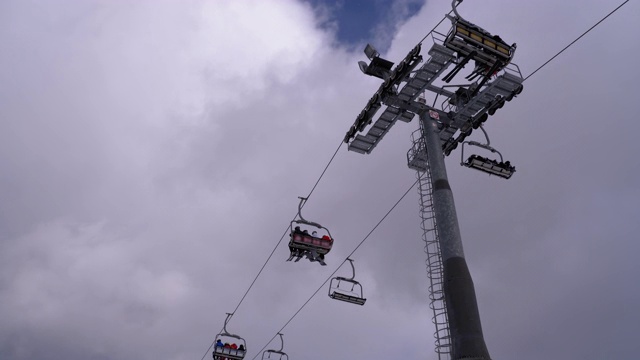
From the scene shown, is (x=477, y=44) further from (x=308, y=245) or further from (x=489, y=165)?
(x=308, y=245)

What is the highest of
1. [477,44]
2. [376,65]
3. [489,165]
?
[376,65]

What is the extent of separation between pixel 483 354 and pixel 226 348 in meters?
23.4

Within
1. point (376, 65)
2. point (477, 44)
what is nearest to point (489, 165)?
point (477, 44)

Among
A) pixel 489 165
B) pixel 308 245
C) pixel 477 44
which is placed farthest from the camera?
pixel 308 245

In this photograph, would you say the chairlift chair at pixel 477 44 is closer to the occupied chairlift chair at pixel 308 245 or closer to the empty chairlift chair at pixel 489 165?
the empty chairlift chair at pixel 489 165

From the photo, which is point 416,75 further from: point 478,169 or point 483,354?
point 483,354

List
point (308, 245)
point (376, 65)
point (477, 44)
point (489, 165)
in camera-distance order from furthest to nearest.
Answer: point (308, 245)
point (376, 65)
point (489, 165)
point (477, 44)

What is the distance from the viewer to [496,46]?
14.3 m

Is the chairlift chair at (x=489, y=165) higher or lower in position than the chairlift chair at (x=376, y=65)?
lower

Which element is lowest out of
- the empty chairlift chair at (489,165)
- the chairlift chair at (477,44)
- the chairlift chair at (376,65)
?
the empty chairlift chair at (489,165)

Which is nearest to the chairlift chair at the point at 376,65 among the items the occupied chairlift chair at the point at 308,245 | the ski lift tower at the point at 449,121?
the ski lift tower at the point at 449,121

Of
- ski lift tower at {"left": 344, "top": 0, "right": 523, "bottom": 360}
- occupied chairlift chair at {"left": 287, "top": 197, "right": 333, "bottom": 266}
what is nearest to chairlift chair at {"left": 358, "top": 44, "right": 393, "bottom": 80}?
ski lift tower at {"left": 344, "top": 0, "right": 523, "bottom": 360}

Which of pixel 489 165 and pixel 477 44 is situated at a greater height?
pixel 477 44

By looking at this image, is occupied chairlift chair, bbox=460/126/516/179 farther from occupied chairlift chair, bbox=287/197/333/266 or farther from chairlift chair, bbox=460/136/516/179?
occupied chairlift chair, bbox=287/197/333/266
